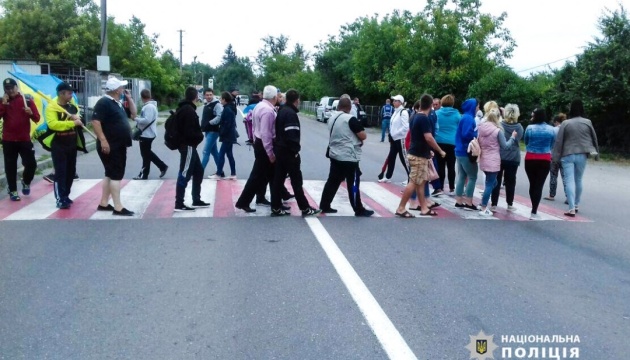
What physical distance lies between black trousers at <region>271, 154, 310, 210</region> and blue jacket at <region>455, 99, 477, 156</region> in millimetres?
2707

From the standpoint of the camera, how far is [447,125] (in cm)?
1070

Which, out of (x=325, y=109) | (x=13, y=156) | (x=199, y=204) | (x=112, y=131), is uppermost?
(x=112, y=131)

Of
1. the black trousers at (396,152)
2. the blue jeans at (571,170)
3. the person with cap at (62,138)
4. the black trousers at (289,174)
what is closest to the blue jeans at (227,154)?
the black trousers at (396,152)

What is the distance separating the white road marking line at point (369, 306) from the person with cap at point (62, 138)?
A: 395cm

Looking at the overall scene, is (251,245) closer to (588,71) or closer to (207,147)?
(207,147)

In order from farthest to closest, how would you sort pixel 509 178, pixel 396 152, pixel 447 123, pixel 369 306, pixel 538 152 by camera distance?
pixel 396 152
pixel 447 123
pixel 509 178
pixel 538 152
pixel 369 306

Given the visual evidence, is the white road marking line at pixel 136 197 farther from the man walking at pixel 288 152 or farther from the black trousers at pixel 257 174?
the man walking at pixel 288 152

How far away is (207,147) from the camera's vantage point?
11953mm

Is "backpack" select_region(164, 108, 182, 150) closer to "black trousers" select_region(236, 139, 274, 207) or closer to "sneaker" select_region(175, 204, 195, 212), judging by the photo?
"sneaker" select_region(175, 204, 195, 212)

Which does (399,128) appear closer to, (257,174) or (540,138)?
(540,138)

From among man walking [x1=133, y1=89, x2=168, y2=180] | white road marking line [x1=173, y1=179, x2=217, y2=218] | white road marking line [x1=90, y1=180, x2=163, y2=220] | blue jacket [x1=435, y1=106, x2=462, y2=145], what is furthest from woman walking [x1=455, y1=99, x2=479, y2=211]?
man walking [x1=133, y1=89, x2=168, y2=180]

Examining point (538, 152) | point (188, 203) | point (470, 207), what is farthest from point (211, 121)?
point (538, 152)

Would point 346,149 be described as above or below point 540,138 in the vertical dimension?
below

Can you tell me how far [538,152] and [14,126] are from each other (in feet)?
25.9
